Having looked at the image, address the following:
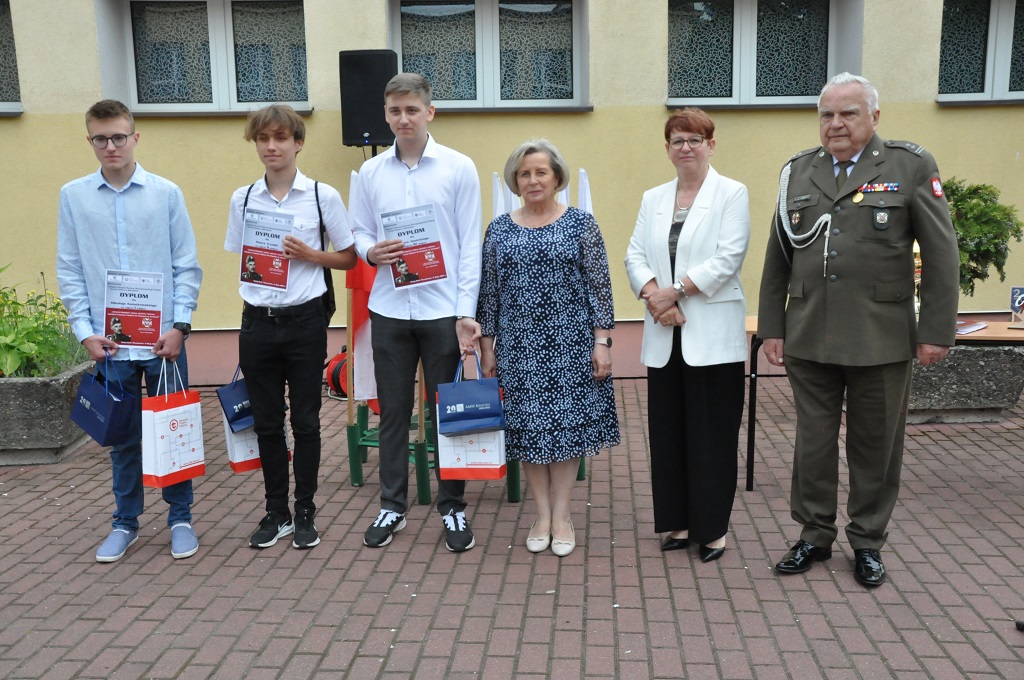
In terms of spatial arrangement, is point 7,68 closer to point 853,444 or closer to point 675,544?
point 675,544

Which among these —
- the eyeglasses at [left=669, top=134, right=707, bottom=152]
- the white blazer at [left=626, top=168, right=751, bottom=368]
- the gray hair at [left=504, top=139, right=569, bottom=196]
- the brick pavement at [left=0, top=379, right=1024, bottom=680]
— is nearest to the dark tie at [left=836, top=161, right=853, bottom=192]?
the white blazer at [left=626, top=168, right=751, bottom=368]

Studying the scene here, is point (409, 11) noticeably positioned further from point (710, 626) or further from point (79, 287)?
point (710, 626)

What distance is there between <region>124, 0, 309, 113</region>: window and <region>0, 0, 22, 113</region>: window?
101cm

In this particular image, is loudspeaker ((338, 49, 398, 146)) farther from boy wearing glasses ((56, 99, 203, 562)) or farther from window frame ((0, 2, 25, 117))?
boy wearing glasses ((56, 99, 203, 562))

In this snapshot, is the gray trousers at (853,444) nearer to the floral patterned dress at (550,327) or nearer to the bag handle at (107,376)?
the floral patterned dress at (550,327)

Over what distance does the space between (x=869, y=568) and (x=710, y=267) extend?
57.2 inches

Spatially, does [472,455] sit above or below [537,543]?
above

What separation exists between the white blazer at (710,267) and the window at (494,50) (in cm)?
446

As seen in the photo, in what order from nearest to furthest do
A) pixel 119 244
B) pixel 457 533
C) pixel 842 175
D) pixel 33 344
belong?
pixel 842 175
pixel 119 244
pixel 457 533
pixel 33 344

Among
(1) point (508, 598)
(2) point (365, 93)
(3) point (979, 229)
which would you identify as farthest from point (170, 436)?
(3) point (979, 229)

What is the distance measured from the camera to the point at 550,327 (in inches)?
157

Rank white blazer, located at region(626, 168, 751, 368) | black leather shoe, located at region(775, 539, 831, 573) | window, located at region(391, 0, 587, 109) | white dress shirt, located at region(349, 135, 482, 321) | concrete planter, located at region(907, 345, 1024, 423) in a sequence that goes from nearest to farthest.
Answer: white blazer, located at region(626, 168, 751, 368)
black leather shoe, located at region(775, 539, 831, 573)
white dress shirt, located at region(349, 135, 482, 321)
concrete planter, located at region(907, 345, 1024, 423)
window, located at region(391, 0, 587, 109)

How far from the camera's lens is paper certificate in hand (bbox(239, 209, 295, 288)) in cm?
403

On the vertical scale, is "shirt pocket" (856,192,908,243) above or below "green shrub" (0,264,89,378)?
above
